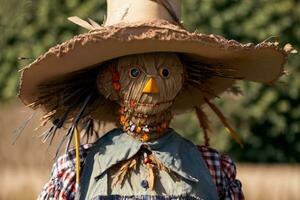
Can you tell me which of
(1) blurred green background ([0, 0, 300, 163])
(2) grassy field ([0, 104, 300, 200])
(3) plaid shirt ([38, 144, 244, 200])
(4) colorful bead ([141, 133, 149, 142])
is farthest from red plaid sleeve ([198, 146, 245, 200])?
(1) blurred green background ([0, 0, 300, 163])

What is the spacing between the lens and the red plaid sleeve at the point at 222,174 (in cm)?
519

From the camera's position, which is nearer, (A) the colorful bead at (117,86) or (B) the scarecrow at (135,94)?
(B) the scarecrow at (135,94)

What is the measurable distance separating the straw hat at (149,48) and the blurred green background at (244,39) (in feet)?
16.0

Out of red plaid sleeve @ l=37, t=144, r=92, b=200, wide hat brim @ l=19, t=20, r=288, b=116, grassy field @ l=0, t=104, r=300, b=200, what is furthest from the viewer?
grassy field @ l=0, t=104, r=300, b=200

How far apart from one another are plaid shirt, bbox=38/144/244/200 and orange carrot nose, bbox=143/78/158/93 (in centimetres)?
37

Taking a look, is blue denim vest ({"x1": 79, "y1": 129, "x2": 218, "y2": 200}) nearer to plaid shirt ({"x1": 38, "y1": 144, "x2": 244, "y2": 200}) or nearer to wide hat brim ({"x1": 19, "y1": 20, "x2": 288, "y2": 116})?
plaid shirt ({"x1": 38, "y1": 144, "x2": 244, "y2": 200})

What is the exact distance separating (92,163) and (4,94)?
6.31 metres

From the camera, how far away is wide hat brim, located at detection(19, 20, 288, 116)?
4812 millimetres

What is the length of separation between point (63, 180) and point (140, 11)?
0.77m

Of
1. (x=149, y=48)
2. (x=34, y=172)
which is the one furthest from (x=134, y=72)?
(x=34, y=172)

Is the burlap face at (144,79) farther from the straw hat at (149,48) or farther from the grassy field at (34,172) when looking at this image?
the grassy field at (34,172)

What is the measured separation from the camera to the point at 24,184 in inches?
405

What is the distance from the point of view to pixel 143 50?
16.2ft

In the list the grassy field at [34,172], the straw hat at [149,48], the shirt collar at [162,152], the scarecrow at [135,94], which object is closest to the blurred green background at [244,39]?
the grassy field at [34,172]
